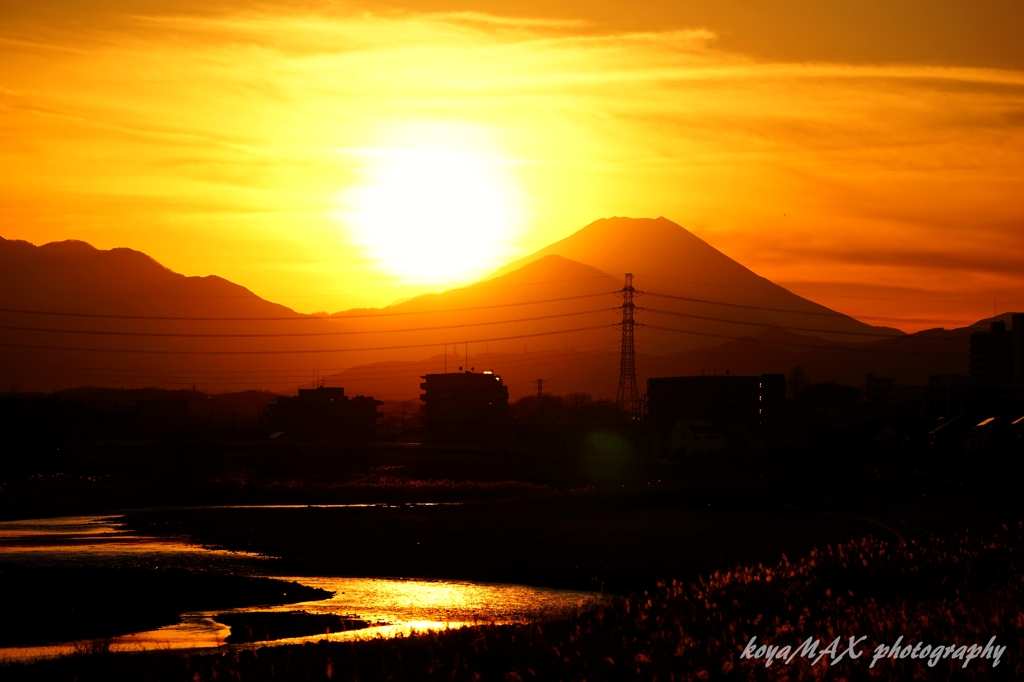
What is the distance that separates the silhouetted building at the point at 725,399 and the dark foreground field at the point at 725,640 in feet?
503

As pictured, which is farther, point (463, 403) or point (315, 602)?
point (463, 403)

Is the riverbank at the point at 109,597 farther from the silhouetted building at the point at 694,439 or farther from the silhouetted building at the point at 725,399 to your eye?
the silhouetted building at the point at 725,399

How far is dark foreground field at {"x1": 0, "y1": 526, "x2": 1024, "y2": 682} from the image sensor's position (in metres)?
17.5

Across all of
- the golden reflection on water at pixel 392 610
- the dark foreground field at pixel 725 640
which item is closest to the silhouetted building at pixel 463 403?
the golden reflection on water at pixel 392 610

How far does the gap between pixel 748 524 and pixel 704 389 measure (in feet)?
421

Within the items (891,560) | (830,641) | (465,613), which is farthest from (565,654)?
(465,613)

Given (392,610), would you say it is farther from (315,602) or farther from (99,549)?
(99,549)

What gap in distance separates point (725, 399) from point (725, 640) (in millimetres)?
170490

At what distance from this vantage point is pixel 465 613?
34.6 meters

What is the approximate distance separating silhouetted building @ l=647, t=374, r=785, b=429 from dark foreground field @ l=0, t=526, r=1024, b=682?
503ft

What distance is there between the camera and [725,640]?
64.5 ft

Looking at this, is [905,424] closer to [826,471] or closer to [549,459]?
[826,471]

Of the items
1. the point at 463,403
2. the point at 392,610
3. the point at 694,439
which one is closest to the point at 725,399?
the point at 694,439

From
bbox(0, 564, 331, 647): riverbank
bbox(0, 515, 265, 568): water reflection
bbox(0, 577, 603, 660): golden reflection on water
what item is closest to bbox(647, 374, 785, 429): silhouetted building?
bbox(0, 515, 265, 568): water reflection
